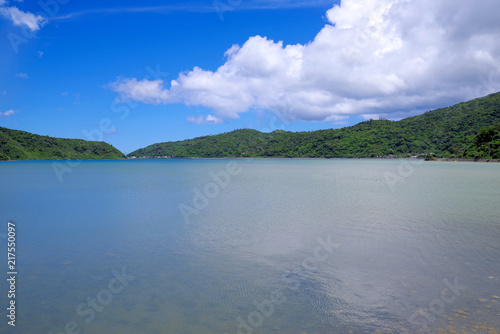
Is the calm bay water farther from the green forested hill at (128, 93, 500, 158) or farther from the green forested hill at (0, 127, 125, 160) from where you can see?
the green forested hill at (0, 127, 125, 160)

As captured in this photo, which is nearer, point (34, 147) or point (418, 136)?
point (418, 136)

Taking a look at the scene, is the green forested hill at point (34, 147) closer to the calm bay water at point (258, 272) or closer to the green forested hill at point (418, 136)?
the green forested hill at point (418, 136)

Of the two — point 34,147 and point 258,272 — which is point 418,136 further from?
point 34,147

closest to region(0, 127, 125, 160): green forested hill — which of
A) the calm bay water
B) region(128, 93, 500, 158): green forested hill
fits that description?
region(128, 93, 500, 158): green forested hill

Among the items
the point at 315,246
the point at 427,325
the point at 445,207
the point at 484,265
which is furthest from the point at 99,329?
the point at 445,207

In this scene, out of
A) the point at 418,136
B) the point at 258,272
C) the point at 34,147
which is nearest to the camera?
the point at 258,272

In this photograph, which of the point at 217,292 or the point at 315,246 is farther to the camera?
the point at 315,246

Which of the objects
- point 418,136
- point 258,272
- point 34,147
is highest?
point 34,147

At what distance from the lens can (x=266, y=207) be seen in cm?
1673

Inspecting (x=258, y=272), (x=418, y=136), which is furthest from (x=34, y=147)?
(x=418, y=136)

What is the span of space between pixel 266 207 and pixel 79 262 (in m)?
10.1

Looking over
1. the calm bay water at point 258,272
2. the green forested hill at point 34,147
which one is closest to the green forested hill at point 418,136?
the calm bay water at point 258,272

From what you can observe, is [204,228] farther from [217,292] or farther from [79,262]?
[217,292]

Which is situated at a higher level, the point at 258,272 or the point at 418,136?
the point at 418,136
